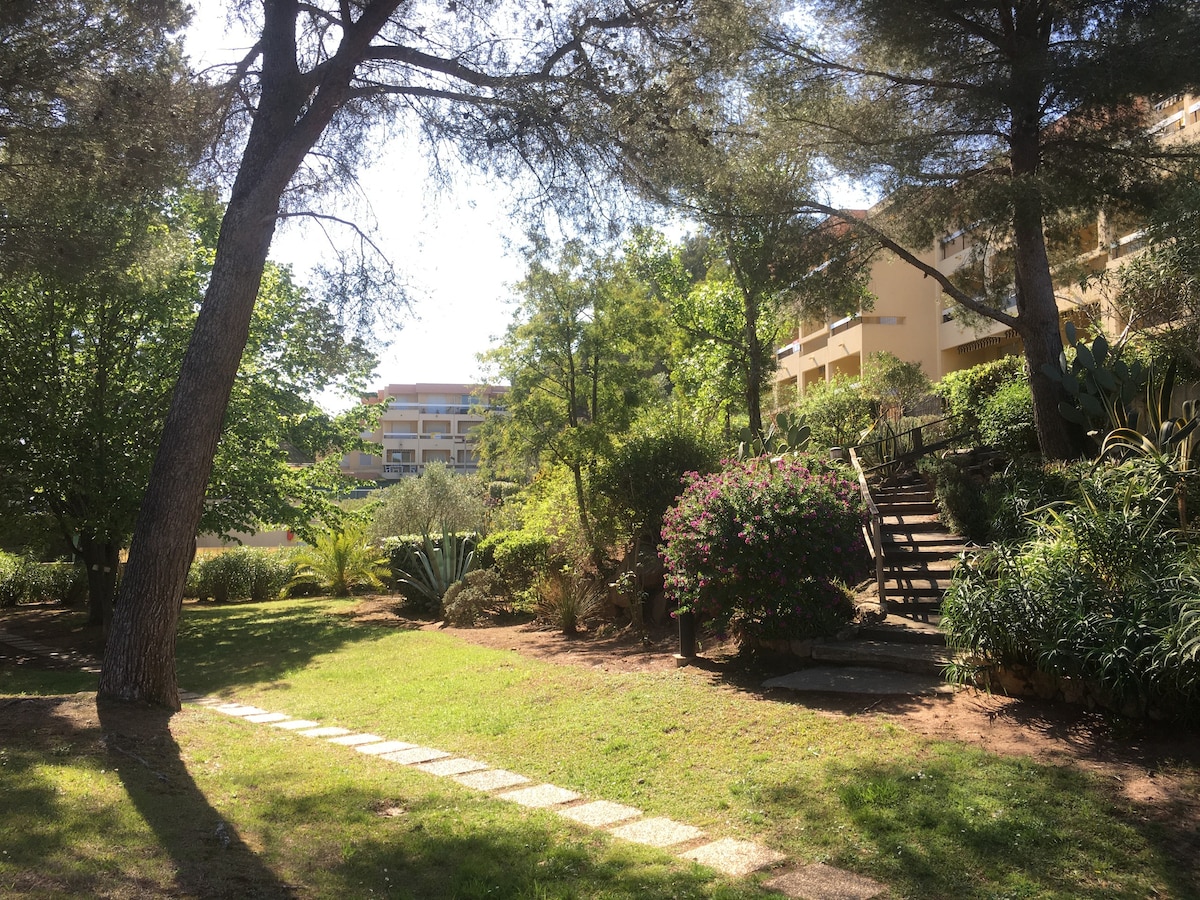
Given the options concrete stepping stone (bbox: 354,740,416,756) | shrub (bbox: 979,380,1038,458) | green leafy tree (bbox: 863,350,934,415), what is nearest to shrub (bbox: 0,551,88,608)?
concrete stepping stone (bbox: 354,740,416,756)

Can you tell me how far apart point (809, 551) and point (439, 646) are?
21.5ft

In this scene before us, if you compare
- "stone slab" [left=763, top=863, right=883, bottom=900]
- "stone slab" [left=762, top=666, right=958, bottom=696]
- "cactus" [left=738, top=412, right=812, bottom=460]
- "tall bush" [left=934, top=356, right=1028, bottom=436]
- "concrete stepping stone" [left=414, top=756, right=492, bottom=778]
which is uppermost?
"tall bush" [left=934, top=356, right=1028, bottom=436]

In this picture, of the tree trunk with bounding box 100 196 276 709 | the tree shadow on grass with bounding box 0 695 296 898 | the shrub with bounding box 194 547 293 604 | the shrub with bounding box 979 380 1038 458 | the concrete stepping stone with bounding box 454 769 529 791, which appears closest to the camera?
the tree shadow on grass with bounding box 0 695 296 898

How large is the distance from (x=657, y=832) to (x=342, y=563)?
1828 centimetres

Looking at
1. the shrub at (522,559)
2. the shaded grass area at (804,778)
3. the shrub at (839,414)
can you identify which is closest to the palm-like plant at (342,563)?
the shrub at (522,559)

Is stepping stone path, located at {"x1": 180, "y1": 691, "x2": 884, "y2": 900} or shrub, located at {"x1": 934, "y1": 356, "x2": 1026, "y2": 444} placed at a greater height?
shrub, located at {"x1": 934, "y1": 356, "x2": 1026, "y2": 444}

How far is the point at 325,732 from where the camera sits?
7758mm

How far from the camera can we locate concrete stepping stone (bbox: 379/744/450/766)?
6636 mm

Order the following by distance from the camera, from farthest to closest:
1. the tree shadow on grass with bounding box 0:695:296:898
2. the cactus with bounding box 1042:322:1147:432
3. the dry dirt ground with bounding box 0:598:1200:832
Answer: the cactus with bounding box 1042:322:1147:432 → the dry dirt ground with bounding box 0:598:1200:832 → the tree shadow on grass with bounding box 0:695:296:898

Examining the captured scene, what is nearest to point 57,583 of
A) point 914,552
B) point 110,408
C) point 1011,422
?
point 110,408

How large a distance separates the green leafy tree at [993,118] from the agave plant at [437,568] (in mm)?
10015

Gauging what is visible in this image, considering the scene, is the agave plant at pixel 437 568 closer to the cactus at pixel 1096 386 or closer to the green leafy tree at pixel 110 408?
the green leafy tree at pixel 110 408

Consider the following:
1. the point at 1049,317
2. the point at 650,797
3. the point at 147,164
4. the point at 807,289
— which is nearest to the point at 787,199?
the point at 807,289

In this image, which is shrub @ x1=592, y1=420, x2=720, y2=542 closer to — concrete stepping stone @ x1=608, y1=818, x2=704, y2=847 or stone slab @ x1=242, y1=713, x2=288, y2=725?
stone slab @ x1=242, y1=713, x2=288, y2=725
